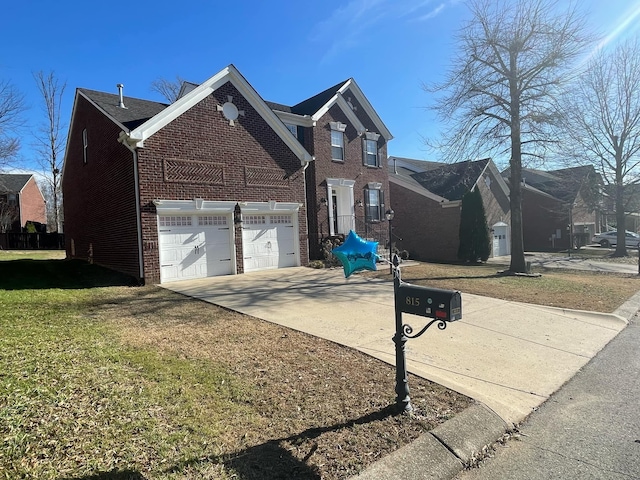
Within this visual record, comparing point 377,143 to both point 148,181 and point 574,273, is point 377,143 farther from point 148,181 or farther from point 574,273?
point 148,181

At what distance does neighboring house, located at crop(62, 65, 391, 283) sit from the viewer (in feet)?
37.7

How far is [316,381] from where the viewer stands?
4.32m

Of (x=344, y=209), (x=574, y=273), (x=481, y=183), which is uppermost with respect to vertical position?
(x=481, y=183)

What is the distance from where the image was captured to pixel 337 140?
2023cm

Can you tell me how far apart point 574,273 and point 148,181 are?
17256 mm

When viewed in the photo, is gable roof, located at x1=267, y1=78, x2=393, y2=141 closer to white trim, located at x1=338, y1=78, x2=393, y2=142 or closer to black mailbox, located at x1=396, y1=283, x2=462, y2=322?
white trim, located at x1=338, y1=78, x2=393, y2=142

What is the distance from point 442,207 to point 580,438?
910 inches

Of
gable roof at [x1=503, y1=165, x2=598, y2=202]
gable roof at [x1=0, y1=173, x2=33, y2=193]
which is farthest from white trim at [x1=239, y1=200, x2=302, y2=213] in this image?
gable roof at [x1=0, y1=173, x2=33, y2=193]

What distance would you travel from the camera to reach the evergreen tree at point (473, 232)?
22.9 metres

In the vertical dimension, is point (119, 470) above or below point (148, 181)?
below

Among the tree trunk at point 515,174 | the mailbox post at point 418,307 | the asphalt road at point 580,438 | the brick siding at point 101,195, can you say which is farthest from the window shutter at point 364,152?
the mailbox post at point 418,307

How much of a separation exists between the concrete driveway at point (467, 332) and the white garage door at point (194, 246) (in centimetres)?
73

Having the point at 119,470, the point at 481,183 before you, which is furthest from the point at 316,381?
the point at 481,183

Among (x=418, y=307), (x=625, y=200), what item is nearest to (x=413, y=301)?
(x=418, y=307)
